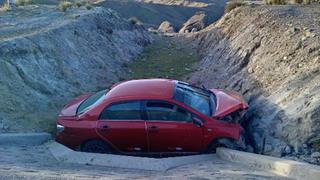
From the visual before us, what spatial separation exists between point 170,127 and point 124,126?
36.6 inches

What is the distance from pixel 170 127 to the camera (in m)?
11.9

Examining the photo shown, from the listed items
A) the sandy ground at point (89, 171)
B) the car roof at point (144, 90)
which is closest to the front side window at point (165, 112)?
the car roof at point (144, 90)

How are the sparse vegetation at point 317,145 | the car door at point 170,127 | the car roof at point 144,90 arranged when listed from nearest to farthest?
the sparse vegetation at point 317,145 → the car door at point 170,127 → the car roof at point 144,90

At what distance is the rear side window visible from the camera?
39.4ft

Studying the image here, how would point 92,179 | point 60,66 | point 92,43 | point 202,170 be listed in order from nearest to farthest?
1. point 92,179
2. point 202,170
3. point 60,66
4. point 92,43

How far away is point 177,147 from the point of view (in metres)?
12.1

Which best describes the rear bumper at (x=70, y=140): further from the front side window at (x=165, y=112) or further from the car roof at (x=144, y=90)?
the front side window at (x=165, y=112)

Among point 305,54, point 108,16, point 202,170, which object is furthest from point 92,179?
point 108,16

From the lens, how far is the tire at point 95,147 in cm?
1221

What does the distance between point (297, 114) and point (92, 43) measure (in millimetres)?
12814

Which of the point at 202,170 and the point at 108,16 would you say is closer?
the point at 202,170

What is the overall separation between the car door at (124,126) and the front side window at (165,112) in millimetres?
219

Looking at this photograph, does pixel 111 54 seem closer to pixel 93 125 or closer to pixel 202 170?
pixel 93 125

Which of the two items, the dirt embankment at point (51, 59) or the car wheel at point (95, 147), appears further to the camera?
the dirt embankment at point (51, 59)
